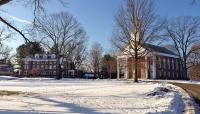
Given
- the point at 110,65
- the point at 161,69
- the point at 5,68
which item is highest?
the point at 5,68

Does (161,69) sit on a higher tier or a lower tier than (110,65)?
lower

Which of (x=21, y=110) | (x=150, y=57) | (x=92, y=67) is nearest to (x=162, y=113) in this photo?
(x=21, y=110)

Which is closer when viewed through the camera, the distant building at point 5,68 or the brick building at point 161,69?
the brick building at point 161,69

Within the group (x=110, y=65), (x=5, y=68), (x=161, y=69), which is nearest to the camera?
(x=110, y=65)

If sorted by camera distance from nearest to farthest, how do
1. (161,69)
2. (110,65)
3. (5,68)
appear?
(110,65)
(161,69)
(5,68)

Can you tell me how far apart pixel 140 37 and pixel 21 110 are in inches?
1413

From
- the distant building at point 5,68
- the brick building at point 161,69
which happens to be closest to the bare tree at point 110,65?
the brick building at point 161,69

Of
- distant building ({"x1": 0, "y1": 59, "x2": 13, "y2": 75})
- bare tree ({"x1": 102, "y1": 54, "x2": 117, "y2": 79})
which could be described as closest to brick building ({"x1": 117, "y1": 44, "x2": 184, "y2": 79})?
bare tree ({"x1": 102, "y1": 54, "x2": 117, "y2": 79})

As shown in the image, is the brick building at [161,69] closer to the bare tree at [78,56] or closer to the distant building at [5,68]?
the bare tree at [78,56]

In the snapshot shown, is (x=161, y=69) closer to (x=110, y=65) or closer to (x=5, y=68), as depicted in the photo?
(x=110, y=65)

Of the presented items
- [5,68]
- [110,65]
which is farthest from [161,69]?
[5,68]

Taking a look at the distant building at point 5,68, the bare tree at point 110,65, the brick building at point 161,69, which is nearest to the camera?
the bare tree at point 110,65

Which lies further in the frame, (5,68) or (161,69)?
(5,68)

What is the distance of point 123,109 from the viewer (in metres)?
12.3
